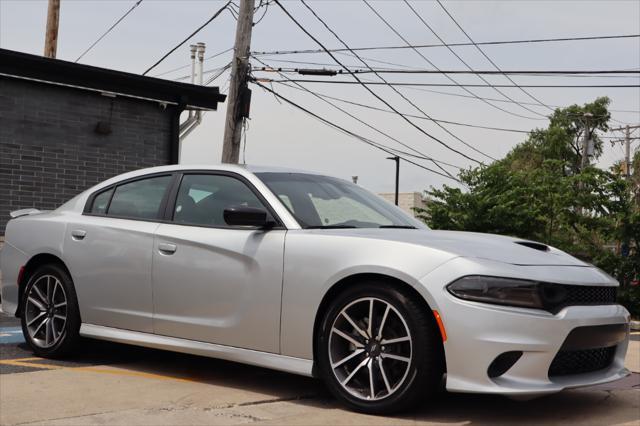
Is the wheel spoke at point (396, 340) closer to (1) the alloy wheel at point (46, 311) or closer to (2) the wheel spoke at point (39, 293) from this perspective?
(1) the alloy wheel at point (46, 311)

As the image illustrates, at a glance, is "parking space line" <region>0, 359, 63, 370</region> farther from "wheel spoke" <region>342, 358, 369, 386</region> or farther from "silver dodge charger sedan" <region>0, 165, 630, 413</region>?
"wheel spoke" <region>342, 358, 369, 386</region>

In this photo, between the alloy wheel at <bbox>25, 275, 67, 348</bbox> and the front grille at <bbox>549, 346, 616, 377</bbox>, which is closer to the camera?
the front grille at <bbox>549, 346, 616, 377</bbox>

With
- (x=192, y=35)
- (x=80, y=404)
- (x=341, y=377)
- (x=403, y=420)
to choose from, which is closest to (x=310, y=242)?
(x=341, y=377)

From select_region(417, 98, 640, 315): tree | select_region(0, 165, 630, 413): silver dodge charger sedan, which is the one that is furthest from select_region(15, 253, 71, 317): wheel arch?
select_region(417, 98, 640, 315): tree

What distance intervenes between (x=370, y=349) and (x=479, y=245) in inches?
36.0

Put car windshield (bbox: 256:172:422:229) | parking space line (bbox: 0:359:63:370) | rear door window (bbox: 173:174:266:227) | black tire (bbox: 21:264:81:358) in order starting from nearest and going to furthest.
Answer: car windshield (bbox: 256:172:422:229) < rear door window (bbox: 173:174:266:227) < parking space line (bbox: 0:359:63:370) < black tire (bbox: 21:264:81:358)

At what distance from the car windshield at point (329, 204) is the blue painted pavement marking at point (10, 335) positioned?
10.5 ft

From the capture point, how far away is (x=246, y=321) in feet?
18.0

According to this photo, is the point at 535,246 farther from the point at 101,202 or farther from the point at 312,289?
the point at 101,202

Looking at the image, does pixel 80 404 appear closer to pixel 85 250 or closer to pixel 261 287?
pixel 261 287

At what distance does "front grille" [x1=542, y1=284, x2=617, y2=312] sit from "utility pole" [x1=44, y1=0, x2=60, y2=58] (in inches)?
687

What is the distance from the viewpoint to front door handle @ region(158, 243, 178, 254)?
19.6 ft

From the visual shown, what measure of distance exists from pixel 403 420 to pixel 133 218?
9.14ft

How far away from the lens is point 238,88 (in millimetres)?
17375
